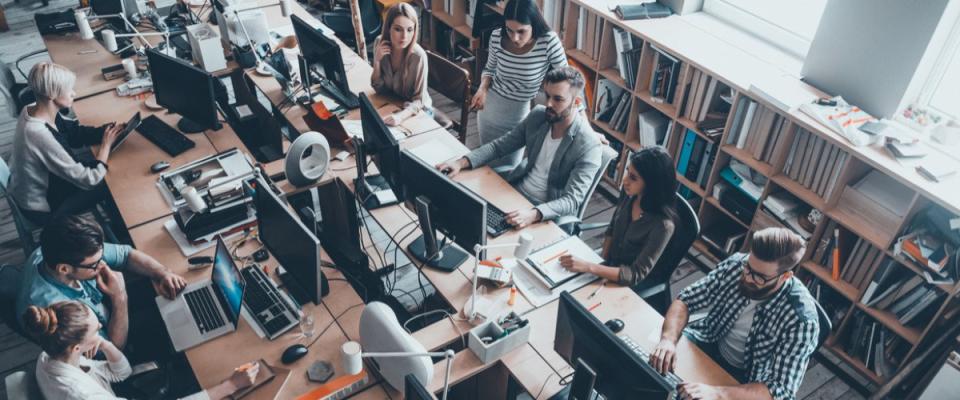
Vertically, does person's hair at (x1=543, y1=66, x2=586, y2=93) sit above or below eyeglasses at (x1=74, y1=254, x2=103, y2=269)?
above

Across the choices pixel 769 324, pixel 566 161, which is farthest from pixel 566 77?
pixel 769 324

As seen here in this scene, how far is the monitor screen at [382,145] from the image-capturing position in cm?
304

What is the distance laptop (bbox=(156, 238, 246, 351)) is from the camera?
267 centimetres

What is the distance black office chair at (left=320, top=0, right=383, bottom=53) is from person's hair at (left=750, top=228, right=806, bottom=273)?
4.14 meters

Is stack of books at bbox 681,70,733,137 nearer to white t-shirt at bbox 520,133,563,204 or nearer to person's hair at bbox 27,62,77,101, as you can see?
white t-shirt at bbox 520,133,563,204

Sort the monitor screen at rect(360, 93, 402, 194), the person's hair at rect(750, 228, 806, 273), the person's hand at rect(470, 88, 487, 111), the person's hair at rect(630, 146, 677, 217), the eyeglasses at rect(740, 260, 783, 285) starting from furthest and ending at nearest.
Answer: the person's hand at rect(470, 88, 487, 111) < the monitor screen at rect(360, 93, 402, 194) < the person's hair at rect(630, 146, 677, 217) < the eyeglasses at rect(740, 260, 783, 285) < the person's hair at rect(750, 228, 806, 273)

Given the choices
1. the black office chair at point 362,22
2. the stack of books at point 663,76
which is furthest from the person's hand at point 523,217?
the black office chair at point 362,22

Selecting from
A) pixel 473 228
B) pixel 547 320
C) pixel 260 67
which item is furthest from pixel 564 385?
pixel 260 67

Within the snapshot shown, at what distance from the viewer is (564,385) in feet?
8.24

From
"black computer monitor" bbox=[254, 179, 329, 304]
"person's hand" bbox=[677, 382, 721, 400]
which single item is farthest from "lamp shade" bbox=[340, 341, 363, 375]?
"person's hand" bbox=[677, 382, 721, 400]

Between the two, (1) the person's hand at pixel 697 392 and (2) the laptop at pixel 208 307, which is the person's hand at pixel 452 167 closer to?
(2) the laptop at pixel 208 307

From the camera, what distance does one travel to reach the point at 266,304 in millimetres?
2807

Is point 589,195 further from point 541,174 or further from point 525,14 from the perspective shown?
point 525,14

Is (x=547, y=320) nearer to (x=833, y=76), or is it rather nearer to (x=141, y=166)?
(x=833, y=76)
